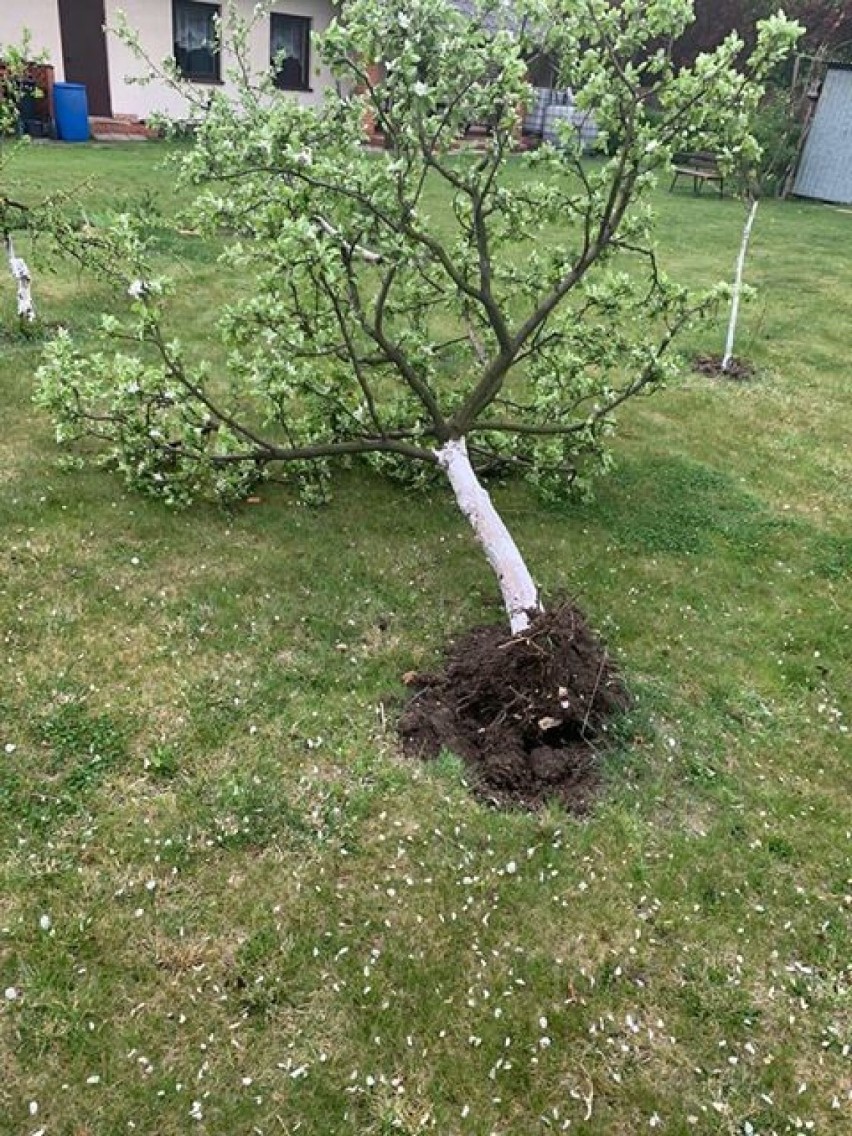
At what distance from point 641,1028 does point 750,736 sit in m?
1.69

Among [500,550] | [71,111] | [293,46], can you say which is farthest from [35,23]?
[500,550]

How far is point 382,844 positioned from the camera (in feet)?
11.6

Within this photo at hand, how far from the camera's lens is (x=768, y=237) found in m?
16.4

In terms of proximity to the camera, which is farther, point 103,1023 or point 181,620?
point 181,620

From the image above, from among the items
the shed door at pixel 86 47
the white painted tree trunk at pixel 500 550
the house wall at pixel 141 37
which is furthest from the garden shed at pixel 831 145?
the white painted tree trunk at pixel 500 550

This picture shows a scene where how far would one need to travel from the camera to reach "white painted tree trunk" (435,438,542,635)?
14.5 ft

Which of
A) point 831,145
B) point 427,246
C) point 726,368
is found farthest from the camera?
point 831,145

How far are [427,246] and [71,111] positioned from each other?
1600 cm

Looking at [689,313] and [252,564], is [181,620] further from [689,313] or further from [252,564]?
[689,313]

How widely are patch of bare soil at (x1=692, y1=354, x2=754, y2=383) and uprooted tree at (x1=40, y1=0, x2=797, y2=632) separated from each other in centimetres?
312

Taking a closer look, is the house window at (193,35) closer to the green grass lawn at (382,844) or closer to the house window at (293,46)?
the house window at (293,46)

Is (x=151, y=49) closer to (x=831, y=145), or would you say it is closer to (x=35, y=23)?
(x=35, y=23)

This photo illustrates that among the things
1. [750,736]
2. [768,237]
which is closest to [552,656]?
[750,736]

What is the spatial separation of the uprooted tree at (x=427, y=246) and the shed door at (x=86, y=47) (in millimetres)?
15258
